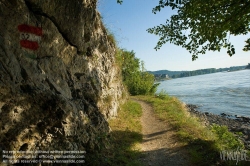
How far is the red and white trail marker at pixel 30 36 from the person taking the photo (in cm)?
555

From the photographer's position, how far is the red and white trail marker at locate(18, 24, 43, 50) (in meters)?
5.55

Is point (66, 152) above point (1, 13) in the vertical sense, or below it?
below

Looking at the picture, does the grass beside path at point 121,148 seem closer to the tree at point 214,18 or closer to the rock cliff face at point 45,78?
the rock cliff face at point 45,78

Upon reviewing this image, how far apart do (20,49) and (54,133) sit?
2754 millimetres

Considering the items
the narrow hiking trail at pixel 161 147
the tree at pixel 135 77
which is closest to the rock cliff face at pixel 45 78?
the narrow hiking trail at pixel 161 147

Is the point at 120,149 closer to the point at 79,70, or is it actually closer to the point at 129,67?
the point at 79,70

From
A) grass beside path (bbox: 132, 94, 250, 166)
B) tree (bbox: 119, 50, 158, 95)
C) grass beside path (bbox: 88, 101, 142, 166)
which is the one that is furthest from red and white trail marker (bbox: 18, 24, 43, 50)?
tree (bbox: 119, 50, 158, 95)

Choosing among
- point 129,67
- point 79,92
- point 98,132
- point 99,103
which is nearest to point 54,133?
point 98,132

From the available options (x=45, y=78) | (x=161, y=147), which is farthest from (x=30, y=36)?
(x=161, y=147)

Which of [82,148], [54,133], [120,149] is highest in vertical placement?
[54,133]

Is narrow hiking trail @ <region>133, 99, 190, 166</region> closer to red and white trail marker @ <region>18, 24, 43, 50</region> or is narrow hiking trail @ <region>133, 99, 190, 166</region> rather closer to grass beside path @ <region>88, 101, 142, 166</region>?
grass beside path @ <region>88, 101, 142, 166</region>

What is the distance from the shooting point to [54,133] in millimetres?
5336

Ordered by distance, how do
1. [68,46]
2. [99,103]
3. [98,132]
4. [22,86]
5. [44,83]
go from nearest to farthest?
1. [22,86]
2. [44,83]
3. [98,132]
4. [68,46]
5. [99,103]

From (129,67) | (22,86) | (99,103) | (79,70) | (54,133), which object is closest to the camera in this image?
(22,86)
